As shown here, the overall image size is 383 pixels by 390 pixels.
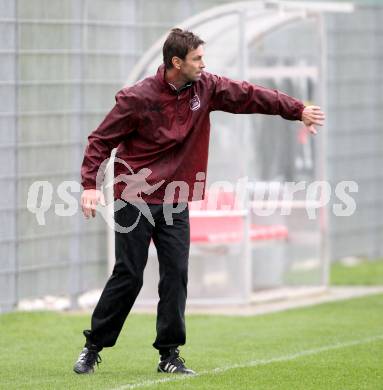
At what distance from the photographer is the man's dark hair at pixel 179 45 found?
25.1ft

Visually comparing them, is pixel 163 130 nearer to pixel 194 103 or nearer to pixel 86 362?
pixel 194 103

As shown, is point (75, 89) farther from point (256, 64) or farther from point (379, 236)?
point (379, 236)

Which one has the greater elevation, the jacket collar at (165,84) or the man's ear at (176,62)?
the man's ear at (176,62)

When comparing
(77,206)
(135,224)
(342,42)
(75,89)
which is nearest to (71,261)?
(77,206)

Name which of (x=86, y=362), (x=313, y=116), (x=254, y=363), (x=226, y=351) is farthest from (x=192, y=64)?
(x=226, y=351)

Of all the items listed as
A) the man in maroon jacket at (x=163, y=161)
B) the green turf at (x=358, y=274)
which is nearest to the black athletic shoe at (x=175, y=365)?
the man in maroon jacket at (x=163, y=161)

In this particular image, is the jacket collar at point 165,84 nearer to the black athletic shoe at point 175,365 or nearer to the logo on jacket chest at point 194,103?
the logo on jacket chest at point 194,103

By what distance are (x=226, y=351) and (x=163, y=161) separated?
6.41 ft

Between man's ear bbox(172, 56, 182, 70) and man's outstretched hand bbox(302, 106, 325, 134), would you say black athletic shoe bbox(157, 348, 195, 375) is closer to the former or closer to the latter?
man's outstretched hand bbox(302, 106, 325, 134)

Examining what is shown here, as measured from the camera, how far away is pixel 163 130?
7766mm

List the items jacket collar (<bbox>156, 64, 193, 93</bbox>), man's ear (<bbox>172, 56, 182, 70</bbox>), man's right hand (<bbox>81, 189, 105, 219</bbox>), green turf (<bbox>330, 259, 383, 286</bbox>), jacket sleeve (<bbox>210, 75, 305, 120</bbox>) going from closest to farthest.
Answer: man's right hand (<bbox>81, 189, 105, 219</bbox>) → man's ear (<bbox>172, 56, 182, 70</bbox>) → jacket collar (<bbox>156, 64, 193, 93</bbox>) → jacket sleeve (<bbox>210, 75, 305, 120</bbox>) → green turf (<bbox>330, 259, 383, 286</bbox>)

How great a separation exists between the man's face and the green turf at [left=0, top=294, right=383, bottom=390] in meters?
1.87

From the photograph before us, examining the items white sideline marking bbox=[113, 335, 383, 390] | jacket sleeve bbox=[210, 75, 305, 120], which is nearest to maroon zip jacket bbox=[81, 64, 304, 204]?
jacket sleeve bbox=[210, 75, 305, 120]

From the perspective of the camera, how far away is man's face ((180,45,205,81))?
7.66m
